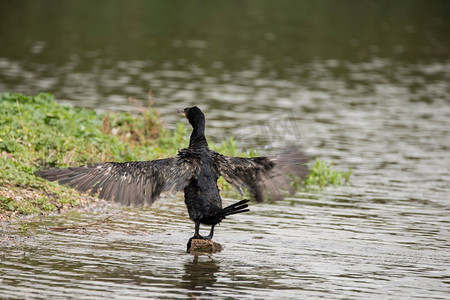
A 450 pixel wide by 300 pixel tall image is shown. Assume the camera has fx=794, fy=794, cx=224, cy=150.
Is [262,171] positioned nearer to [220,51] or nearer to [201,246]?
[201,246]

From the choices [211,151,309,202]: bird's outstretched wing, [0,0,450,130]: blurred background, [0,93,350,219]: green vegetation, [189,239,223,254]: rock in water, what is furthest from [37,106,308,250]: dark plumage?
[0,0,450,130]: blurred background

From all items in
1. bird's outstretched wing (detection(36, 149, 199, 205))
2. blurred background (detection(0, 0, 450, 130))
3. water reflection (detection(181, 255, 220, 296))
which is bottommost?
water reflection (detection(181, 255, 220, 296))

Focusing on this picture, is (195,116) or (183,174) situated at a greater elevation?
(195,116)

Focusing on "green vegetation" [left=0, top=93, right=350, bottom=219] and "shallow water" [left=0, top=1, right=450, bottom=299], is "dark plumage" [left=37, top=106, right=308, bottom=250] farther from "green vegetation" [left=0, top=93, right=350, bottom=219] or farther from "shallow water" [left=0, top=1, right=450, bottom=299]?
"green vegetation" [left=0, top=93, right=350, bottom=219]

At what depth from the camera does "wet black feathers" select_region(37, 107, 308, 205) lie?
952cm

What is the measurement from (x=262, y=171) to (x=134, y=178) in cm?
166

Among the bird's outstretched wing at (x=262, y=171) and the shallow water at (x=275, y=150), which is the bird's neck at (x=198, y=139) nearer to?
the bird's outstretched wing at (x=262, y=171)

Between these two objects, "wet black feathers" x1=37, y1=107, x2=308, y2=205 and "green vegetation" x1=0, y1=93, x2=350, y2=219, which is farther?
"green vegetation" x1=0, y1=93, x2=350, y2=219

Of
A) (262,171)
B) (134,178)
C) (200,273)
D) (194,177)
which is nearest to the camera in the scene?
(200,273)

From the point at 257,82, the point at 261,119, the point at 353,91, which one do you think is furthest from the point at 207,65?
the point at 261,119

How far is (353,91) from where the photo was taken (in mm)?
25172

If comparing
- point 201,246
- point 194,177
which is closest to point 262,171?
point 194,177

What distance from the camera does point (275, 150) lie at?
16.6 meters

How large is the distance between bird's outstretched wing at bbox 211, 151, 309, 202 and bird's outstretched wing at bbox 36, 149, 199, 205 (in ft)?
1.48
